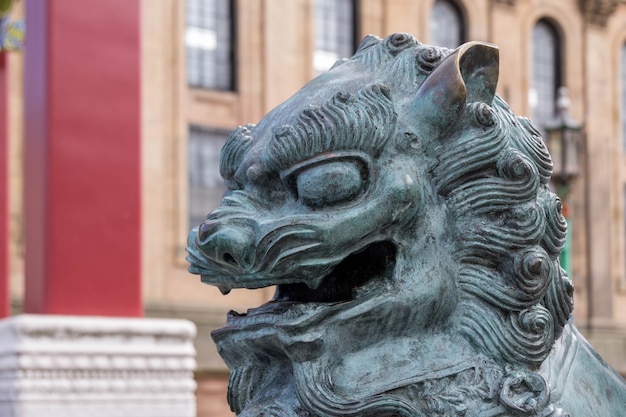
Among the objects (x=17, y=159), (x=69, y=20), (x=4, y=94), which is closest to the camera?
(x=69, y=20)

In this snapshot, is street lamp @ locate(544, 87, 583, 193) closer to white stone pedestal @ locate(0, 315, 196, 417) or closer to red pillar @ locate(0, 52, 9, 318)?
white stone pedestal @ locate(0, 315, 196, 417)

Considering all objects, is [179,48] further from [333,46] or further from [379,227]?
[379,227]

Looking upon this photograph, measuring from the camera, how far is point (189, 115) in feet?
53.7

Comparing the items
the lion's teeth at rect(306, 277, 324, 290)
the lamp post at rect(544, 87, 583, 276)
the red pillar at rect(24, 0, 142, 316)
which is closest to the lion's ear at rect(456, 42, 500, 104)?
the lion's teeth at rect(306, 277, 324, 290)

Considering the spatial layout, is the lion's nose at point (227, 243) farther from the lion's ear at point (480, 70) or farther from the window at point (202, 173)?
the window at point (202, 173)

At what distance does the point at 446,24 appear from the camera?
1955 cm

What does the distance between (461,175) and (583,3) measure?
805 inches

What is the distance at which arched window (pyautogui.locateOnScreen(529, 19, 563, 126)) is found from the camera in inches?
811

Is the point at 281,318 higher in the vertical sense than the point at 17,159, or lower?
lower

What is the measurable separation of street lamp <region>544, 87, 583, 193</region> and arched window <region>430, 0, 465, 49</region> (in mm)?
8592

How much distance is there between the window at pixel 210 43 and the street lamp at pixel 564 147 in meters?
7.04

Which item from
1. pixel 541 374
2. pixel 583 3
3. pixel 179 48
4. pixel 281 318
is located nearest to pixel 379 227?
pixel 281 318

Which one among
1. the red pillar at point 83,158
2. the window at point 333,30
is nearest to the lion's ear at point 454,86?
A: the red pillar at point 83,158

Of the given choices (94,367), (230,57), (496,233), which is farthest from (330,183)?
(230,57)
